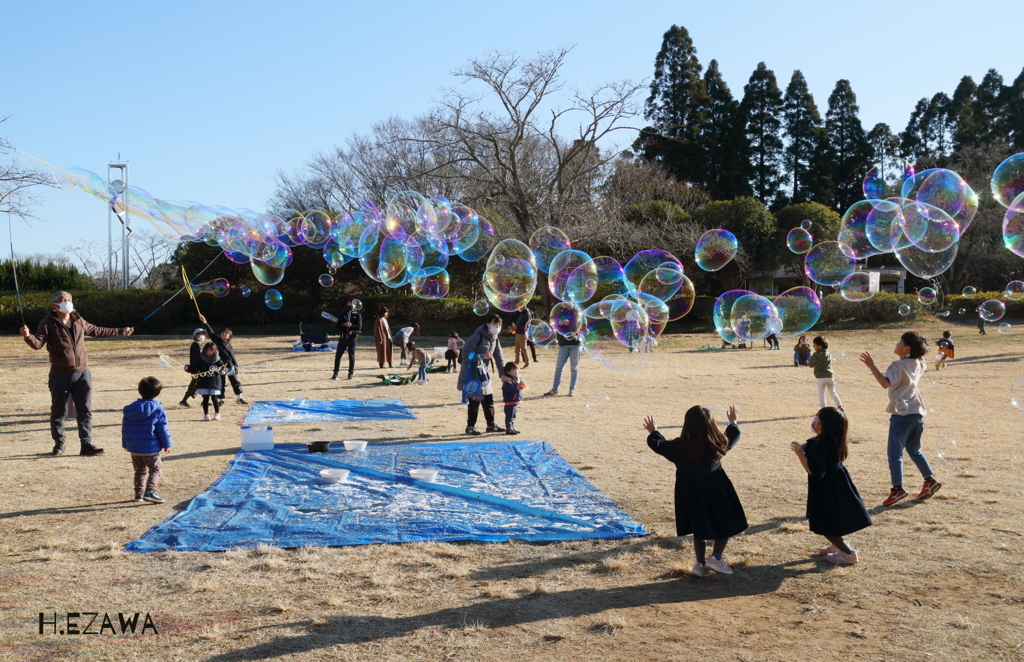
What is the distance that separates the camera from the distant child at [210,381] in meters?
9.99

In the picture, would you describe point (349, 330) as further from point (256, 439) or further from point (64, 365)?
point (64, 365)

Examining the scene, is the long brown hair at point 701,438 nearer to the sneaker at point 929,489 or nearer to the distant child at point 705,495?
the distant child at point 705,495

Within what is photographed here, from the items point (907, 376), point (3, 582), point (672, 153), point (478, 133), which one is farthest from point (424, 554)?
point (672, 153)

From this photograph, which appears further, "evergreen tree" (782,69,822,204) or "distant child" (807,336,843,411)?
"evergreen tree" (782,69,822,204)

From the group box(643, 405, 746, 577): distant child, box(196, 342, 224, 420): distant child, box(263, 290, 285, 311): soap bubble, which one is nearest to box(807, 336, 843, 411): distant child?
box(643, 405, 746, 577): distant child

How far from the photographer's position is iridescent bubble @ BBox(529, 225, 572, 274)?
1653 centimetres

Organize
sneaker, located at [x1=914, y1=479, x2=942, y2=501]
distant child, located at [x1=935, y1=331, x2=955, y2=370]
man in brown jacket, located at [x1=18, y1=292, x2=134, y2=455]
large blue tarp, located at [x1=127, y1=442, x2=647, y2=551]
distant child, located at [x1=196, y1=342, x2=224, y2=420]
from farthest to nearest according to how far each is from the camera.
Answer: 1. distant child, located at [x1=935, y1=331, x2=955, y2=370]
2. distant child, located at [x1=196, y1=342, x2=224, y2=420]
3. man in brown jacket, located at [x1=18, y1=292, x2=134, y2=455]
4. sneaker, located at [x1=914, y1=479, x2=942, y2=501]
5. large blue tarp, located at [x1=127, y1=442, x2=647, y2=551]

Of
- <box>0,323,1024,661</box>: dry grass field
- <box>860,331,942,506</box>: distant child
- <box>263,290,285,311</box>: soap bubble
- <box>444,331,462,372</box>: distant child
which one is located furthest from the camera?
<box>263,290,285,311</box>: soap bubble

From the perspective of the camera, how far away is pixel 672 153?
41250 mm

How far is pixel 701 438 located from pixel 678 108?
41.3m

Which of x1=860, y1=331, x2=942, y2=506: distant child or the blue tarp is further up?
x1=860, y1=331, x2=942, y2=506: distant child

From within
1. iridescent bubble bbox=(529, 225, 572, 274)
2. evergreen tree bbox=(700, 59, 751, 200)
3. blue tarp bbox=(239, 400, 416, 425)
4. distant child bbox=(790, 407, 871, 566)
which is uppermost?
evergreen tree bbox=(700, 59, 751, 200)

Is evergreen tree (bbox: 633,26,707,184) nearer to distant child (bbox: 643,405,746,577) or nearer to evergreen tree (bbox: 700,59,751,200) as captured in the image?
evergreen tree (bbox: 700,59,751,200)

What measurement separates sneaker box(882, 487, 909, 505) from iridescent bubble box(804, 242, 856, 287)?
7.17 metres
